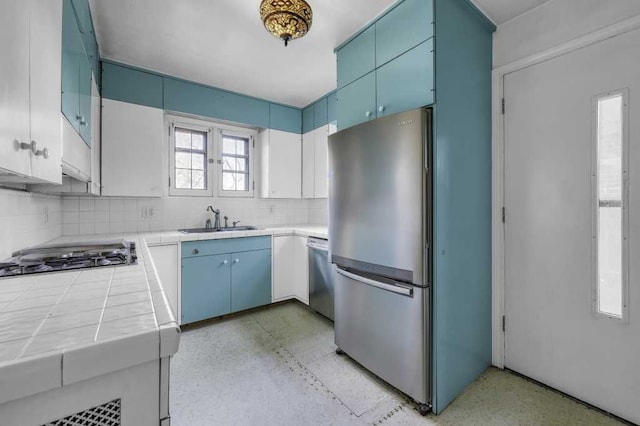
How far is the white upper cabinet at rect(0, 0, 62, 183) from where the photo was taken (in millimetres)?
640

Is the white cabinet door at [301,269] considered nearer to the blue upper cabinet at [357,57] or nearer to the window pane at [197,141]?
the window pane at [197,141]

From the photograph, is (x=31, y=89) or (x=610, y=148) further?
(x=610, y=148)

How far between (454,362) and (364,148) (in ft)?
4.61

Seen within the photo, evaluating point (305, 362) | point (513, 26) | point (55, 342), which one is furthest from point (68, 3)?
point (513, 26)

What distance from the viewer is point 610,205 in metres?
1.59

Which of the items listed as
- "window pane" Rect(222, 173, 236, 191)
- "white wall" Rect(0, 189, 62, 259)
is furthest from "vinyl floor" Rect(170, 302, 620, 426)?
"window pane" Rect(222, 173, 236, 191)

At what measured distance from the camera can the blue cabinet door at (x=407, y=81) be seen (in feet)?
5.27

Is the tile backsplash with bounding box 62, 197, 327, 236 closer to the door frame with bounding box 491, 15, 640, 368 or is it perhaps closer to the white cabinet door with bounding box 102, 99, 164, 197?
the white cabinet door with bounding box 102, 99, 164, 197

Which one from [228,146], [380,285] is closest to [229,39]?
[228,146]

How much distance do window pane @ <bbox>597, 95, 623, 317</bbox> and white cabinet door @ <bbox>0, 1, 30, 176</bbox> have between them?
8.14 ft

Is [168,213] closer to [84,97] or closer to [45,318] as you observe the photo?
[84,97]

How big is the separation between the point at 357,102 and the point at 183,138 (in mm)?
2016

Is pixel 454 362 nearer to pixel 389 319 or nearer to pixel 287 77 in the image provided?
pixel 389 319

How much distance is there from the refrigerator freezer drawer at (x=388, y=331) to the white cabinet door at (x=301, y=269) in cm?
89
